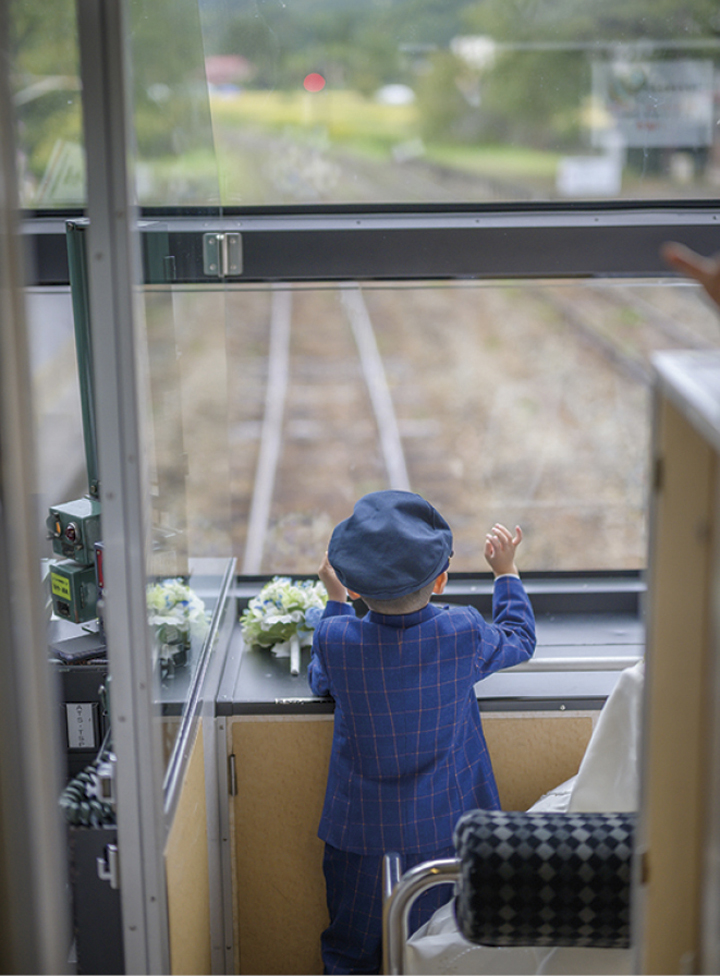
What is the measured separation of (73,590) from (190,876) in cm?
62

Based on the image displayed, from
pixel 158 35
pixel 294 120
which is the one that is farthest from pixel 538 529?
pixel 158 35

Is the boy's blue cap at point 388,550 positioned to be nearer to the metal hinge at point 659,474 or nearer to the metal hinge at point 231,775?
the metal hinge at point 231,775

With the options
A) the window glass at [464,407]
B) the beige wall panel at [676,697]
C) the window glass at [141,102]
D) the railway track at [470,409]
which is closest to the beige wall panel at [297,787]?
the beige wall panel at [676,697]

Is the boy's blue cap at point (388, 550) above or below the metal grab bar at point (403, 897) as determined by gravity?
above

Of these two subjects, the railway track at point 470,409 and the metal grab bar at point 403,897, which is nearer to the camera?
the metal grab bar at point 403,897

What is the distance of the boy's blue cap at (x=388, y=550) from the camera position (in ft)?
6.54

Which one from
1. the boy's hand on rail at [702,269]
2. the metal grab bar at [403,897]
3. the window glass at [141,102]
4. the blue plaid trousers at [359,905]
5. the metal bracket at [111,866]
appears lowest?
the blue plaid trousers at [359,905]

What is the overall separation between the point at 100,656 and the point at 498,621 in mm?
889

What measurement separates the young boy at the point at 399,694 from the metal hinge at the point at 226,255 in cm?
75

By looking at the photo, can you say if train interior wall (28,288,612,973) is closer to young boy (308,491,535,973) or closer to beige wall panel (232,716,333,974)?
beige wall panel (232,716,333,974)

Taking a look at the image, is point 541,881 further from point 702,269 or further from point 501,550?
point 702,269

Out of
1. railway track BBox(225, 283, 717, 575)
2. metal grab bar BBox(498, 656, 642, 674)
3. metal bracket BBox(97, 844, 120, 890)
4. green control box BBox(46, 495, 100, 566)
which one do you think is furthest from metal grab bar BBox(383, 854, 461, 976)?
railway track BBox(225, 283, 717, 575)

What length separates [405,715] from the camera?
2.06 meters

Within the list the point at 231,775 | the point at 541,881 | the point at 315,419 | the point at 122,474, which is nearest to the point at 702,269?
the point at 122,474
